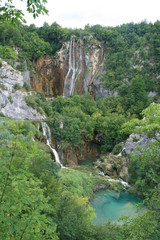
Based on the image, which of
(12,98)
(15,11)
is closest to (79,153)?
(12,98)

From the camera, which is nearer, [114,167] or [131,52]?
[114,167]

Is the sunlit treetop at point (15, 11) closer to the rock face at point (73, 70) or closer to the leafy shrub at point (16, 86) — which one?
the leafy shrub at point (16, 86)

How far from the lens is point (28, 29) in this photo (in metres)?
42.6

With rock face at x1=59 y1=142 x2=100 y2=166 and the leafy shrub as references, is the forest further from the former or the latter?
the leafy shrub

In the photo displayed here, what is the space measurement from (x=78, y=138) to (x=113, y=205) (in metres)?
9.24

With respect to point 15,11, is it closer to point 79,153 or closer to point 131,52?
point 79,153

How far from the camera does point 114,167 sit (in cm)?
2333

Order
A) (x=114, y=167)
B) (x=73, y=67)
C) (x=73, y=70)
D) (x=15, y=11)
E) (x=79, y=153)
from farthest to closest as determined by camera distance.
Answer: (x=73, y=67)
(x=73, y=70)
(x=79, y=153)
(x=114, y=167)
(x=15, y=11)

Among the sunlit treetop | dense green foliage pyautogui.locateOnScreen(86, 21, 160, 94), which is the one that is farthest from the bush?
the sunlit treetop

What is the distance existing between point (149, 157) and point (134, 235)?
8.07 feet

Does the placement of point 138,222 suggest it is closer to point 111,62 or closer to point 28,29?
point 111,62

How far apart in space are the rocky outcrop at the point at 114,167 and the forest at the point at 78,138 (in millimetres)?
1166

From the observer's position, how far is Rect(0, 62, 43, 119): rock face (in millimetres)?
25141

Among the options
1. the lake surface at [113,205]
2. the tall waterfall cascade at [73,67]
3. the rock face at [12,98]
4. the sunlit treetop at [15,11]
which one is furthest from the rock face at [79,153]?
the sunlit treetop at [15,11]
